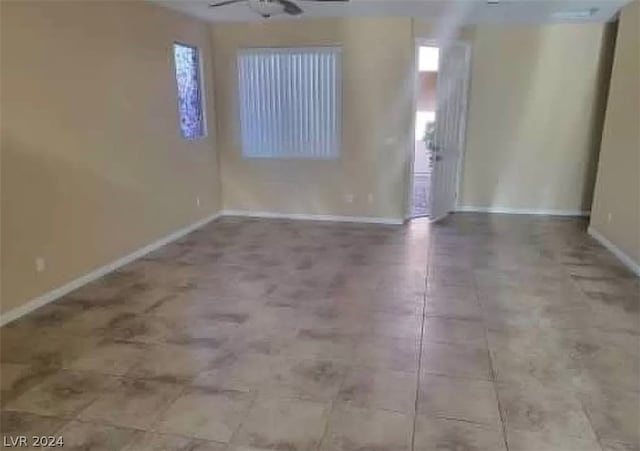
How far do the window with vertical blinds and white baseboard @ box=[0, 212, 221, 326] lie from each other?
155 cm

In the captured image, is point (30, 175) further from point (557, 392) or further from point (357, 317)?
point (557, 392)

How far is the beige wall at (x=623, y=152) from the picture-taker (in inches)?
174

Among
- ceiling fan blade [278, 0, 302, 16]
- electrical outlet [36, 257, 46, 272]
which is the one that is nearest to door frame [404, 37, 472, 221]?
ceiling fan blade [278, 0, 302, 16]

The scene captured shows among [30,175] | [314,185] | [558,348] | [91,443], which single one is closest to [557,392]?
[558,348]

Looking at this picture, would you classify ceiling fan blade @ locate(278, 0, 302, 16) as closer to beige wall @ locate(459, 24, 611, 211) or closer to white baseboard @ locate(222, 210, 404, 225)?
white baseboard @ locate(222, 210, 404, 225)

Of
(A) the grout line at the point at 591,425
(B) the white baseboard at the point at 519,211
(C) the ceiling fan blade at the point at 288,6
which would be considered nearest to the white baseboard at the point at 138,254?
(B) the white baseboard at the point at 519,211

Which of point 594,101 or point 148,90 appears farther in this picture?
point 594,101

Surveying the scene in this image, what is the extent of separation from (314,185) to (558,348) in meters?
4.00

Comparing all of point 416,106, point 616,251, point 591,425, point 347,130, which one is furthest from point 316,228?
point 591,425

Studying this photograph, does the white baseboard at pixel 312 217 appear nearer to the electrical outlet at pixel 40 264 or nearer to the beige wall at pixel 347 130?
the beige wall at pixel 347 130

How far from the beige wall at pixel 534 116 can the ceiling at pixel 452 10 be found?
0.31 m

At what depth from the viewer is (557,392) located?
245cm

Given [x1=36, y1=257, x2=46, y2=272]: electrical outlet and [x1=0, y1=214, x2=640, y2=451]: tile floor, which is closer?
[x1=0, y1=214, x2=640, y2=451]: tile floor

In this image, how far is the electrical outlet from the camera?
138 inches
